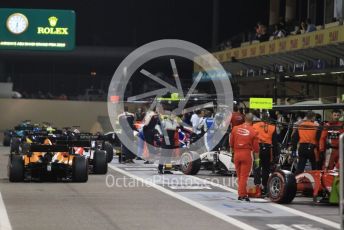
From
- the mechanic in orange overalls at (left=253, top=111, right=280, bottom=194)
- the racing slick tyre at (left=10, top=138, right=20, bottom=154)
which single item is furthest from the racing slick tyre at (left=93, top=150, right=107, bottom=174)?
the mechanic in orange overalls at (left=253, top=111, right=280, bottom=194)

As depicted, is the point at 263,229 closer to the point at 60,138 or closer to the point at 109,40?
the point at 60,138

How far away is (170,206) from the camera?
1366 centimetres

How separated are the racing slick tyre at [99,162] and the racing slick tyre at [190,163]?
6.75 ft

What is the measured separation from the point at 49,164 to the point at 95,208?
4273 millimetres

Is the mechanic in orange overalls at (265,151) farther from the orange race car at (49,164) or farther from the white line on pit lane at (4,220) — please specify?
the white line on pit lane at (4,220)

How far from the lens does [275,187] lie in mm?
14617

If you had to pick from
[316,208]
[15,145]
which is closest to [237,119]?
[15,145]

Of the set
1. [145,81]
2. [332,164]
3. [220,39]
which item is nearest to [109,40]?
[145,81]

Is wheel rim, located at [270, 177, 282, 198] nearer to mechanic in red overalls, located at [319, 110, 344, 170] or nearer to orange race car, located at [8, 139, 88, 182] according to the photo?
mechanic in red overalls, located at [319, 110, 344, 170]

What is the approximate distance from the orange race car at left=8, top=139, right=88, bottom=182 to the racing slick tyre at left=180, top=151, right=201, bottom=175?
3546mm

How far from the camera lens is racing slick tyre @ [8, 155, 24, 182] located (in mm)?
16922

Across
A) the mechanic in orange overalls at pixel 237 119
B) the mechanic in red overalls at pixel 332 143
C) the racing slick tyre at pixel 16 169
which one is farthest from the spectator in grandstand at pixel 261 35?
the racing slick tyre at pixel 16 169

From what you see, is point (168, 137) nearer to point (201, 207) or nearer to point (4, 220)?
point (201, 207)

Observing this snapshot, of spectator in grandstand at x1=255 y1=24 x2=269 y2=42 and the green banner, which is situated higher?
spectator in grandstand at x1=255 y1=24 x2=269 y2=42
